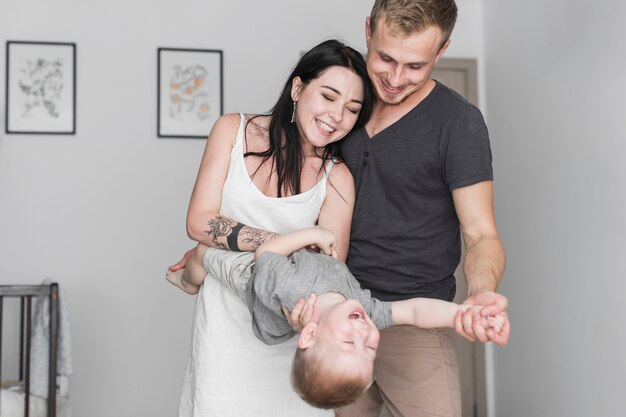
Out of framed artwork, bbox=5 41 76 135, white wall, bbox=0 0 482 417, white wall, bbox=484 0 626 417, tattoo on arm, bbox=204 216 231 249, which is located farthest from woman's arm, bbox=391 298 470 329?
framed artwork, bbox=5 41 76 135

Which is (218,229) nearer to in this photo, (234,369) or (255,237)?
(255,237)

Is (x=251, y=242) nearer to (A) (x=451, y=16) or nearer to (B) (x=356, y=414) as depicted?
(B) (x=356, y=414)

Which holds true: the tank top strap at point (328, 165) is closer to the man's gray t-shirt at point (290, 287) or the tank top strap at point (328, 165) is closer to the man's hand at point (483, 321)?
the man's gray t-shirt at point (290, 287)

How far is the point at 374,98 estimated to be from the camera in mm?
2080

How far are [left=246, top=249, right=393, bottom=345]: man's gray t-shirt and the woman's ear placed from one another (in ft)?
1.62

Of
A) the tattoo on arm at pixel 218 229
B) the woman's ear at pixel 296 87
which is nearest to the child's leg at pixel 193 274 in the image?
the tattoo on arm at pixel 218 229

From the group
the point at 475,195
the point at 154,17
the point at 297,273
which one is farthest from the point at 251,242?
the point at 154,17

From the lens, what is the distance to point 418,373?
1.96 metres

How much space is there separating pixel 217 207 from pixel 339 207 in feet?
1.15

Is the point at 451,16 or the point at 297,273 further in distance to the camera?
Result: the point at 451,16

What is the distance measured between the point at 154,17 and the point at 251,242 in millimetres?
2537

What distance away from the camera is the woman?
1965mm

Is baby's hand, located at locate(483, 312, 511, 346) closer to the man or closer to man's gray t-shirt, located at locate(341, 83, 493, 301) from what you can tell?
the man

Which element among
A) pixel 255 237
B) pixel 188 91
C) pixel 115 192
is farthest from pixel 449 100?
pixel 115 192
